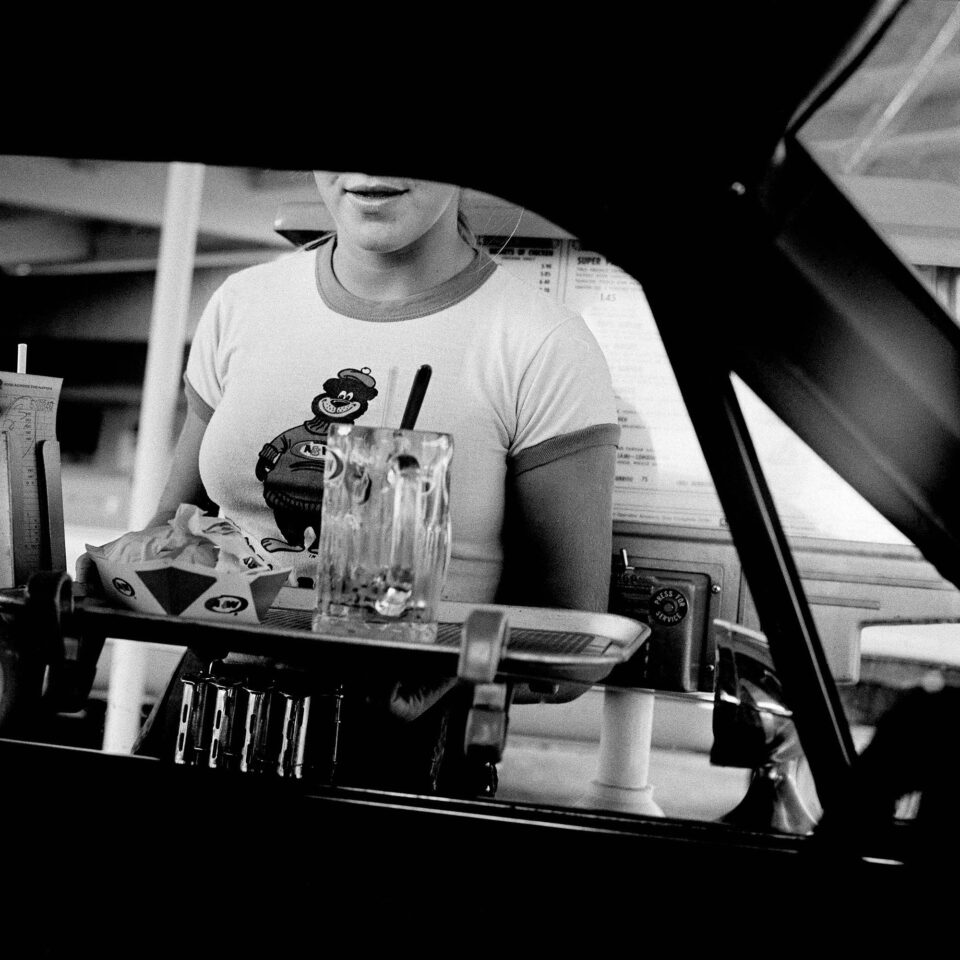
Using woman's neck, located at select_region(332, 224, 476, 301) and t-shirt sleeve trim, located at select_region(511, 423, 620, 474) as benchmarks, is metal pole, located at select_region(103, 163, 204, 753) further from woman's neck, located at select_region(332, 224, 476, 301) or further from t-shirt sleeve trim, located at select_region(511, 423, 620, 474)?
t-shirt sleeve trim, located at select_region(511, 423, 620, 474)

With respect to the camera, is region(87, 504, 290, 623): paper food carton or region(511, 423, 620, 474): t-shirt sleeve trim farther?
region(511, 423, 620, 474): t-shirt sleeve trim

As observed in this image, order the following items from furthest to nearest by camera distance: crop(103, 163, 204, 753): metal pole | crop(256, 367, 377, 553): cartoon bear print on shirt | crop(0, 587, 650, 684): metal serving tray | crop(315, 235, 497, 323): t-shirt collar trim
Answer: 1. crop(103, 163, 204, 753): metal pole
2. crop(315, 235, 497, 323): t-shirt collar trim
3. crop(256, 367, 377, 553): cartoon bear print on shirt
4. crop(0, 587, 650, 684): metal serving tray

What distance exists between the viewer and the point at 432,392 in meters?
1.39

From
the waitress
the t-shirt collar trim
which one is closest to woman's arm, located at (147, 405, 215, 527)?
the waitress

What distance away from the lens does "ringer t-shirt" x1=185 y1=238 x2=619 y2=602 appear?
1.38 m

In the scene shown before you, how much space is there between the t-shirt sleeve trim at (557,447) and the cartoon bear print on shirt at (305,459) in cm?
22

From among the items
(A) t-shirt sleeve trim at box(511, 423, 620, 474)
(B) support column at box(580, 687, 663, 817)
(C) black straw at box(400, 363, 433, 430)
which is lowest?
(B) support column at box(580, 687, 663, 817)

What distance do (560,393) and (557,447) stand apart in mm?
81

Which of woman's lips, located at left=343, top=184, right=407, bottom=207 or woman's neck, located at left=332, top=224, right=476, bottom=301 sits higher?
woman's lips, located at left=343, top=184, right=407, bottom=207

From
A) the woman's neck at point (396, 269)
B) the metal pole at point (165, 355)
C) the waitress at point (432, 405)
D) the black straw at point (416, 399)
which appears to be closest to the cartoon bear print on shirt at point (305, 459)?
the waitress at point (432, 405)

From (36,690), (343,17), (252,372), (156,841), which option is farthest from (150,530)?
(252,372)

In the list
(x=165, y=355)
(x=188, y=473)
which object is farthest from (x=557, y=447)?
(x=165, y=355)

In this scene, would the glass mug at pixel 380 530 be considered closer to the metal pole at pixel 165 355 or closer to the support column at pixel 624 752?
the support column at pixel 624 752

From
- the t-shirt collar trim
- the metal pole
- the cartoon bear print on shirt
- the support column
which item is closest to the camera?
the cartoon bear print on shirt
